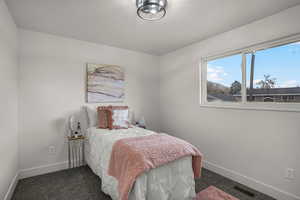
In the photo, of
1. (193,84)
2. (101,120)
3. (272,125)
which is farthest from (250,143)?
(101,120)

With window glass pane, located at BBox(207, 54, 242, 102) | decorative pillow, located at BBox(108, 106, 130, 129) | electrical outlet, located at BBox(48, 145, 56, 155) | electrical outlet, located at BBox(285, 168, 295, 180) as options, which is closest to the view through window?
window glass pane, located at BBox(207, 54, 242, 102)

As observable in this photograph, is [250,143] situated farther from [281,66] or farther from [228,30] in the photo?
[228,30]

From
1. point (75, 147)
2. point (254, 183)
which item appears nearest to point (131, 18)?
point (75, 147)

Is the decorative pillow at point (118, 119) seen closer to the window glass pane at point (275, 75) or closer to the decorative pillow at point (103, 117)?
the decorative pillow at point (103, 117)

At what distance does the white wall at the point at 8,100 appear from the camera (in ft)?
5.52

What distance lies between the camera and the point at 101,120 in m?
2.68

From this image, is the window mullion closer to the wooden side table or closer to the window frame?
the window frame

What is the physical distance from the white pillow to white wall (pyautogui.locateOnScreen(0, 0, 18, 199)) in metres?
1.02

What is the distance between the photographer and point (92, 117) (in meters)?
2.80

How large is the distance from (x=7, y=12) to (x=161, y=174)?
106 inches

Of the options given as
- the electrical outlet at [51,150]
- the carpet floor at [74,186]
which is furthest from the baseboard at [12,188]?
the electrical outlet at [51,150]

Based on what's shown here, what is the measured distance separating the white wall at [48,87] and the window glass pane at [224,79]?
6.84ft

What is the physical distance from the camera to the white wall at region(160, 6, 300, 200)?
188cm

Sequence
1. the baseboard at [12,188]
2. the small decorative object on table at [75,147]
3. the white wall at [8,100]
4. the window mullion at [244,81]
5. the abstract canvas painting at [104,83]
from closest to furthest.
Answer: the white wall at [8,100] → the baseboard at [12,188] → the window mullion at [244,81] → the small decorative object on table at [75,147] → the abstract canvas painting at [104,83]
